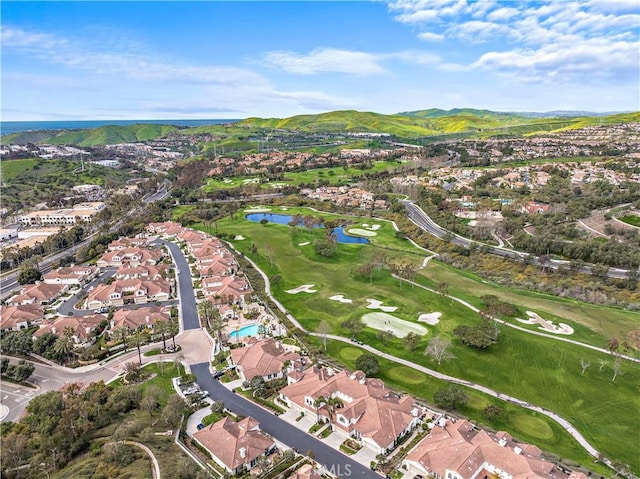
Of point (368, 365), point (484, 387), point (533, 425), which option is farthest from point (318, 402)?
point (533, 425)

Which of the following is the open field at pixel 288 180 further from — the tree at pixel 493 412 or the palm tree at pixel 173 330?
the tree at pixel 493 412

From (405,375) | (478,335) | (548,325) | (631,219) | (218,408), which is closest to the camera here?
(218,408)

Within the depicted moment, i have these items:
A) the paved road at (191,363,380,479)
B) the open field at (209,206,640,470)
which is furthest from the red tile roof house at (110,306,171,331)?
the open field at (209,206,640,470)

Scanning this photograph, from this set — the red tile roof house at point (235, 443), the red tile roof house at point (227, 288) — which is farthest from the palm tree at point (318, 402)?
the red tile roof house at point (227, 288)

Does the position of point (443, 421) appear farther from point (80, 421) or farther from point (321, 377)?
point (80, 421)

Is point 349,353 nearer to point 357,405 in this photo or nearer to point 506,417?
point 357,405

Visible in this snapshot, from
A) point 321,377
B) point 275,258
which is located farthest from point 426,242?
point 321,377
